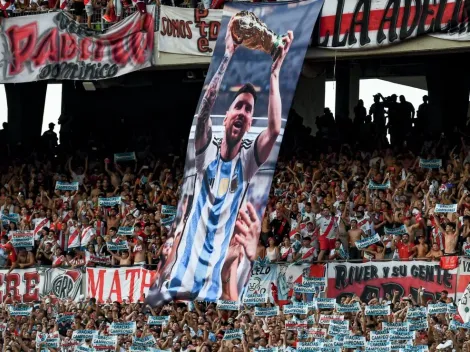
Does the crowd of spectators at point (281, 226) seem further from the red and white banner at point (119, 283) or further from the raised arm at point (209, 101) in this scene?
the raised arm at point (209, 101)

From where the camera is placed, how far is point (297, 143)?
117ft

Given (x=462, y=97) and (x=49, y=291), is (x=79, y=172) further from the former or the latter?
(x=462, y=97)

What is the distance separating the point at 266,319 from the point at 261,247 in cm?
214

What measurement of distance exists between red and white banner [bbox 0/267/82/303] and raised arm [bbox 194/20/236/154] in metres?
3.65

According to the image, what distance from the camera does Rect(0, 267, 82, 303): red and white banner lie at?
32.6 metres

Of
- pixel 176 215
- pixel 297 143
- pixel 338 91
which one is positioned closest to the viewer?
pixel 176 215

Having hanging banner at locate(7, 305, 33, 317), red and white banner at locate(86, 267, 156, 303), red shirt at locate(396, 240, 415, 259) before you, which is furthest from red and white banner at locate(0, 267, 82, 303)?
red shirt at locate(396, 240, 415, 259)

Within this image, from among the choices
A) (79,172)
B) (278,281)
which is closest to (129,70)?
(79,172)

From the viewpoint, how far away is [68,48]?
1377 inches

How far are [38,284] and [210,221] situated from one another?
467 cm

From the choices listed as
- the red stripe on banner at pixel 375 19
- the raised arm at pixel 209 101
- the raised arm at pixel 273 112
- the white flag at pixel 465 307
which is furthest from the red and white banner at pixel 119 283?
the white flag at pixel 465 307

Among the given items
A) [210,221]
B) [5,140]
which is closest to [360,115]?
[210,221]

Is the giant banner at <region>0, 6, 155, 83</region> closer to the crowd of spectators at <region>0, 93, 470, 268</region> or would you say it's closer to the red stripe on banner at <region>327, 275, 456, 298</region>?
the crowd of spectators at <region>0, 93, 470, 268</region>

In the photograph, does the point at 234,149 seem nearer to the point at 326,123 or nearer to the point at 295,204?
the point at 295,204
